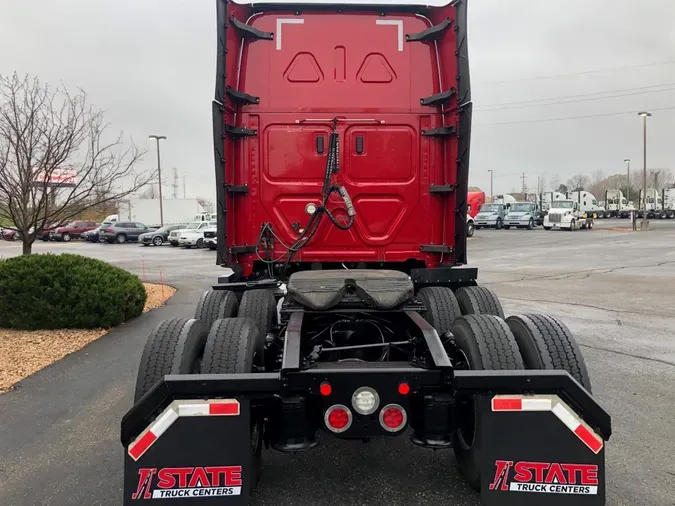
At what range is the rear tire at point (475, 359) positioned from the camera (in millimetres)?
2574

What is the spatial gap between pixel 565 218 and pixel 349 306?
3947 centimetres

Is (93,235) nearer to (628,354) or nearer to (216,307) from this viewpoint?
(216,307)

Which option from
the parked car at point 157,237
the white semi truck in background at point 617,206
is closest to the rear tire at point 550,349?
the parked car at point 157,237

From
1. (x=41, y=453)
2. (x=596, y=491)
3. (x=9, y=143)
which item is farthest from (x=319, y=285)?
(x=9, y=143)

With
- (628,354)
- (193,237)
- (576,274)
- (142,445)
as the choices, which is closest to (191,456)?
(142,445)

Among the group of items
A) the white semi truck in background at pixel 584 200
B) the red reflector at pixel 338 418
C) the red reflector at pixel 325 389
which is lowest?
the red reflector at pixel 338 418

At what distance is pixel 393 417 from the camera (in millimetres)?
2342

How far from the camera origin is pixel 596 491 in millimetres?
2244

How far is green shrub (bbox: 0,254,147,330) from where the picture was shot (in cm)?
677

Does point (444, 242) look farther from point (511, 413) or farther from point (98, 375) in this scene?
point (98, 375)

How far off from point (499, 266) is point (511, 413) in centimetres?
1487

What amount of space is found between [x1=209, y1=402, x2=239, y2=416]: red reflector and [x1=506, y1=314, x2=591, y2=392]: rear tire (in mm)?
1526

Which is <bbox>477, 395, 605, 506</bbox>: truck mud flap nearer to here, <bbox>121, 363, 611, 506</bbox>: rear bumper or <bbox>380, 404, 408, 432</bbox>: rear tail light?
<bbox>121, 363, 611, 506</bbox>: rear bumper

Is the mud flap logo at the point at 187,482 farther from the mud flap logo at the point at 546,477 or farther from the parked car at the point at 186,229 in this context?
the parked car at the point at 186,229
